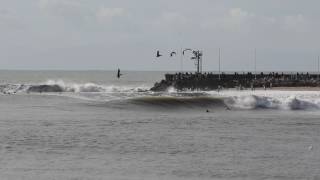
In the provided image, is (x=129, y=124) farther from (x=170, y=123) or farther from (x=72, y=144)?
(x=72, y=144)

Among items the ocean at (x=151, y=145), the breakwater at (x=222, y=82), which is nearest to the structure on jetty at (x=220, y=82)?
the breakwater at (x=222, y=82)

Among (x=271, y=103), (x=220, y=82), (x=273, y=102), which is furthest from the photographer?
(x=220, y=82)

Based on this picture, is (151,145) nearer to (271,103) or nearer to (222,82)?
(271,103)

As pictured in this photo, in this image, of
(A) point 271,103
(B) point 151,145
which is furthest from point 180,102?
(B) point 151,145

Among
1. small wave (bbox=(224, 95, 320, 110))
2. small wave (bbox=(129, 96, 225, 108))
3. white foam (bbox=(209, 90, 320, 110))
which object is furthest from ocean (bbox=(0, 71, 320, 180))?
white foam (bbox=(209, 90, 320, 110))

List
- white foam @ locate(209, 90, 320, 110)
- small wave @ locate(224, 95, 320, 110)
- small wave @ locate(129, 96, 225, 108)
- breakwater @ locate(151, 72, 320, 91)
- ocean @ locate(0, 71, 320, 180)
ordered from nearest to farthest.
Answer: ocean @ locate(0, 71, 320, 180) < small wave @ locate(129, 96, 225, 108) < small wave @ locate(224, 95, 320, 110) < white foam @ locate(209, 90, 320, 110) < breakwater @ locate(151, 72, 320, 91)

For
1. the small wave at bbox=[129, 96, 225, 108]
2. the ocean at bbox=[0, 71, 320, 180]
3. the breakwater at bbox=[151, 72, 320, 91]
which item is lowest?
the ocean at bbox=[0, 71, 320, 180]

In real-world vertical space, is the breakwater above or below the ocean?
above

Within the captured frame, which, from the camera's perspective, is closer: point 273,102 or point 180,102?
point 180,102

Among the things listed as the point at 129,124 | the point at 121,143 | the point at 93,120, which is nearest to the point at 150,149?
the point at 121,143

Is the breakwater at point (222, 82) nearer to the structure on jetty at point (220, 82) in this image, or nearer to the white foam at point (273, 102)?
the structure on jetty at point (220, 82)

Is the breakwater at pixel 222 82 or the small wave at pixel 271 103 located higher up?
the breakwater at pixel 222 82

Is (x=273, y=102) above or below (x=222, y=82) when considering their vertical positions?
below

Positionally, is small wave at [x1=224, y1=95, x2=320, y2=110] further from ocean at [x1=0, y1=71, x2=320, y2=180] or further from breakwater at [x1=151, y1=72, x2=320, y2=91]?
breakwater at [x1=151, y1=72, x2=320, y2=91]
